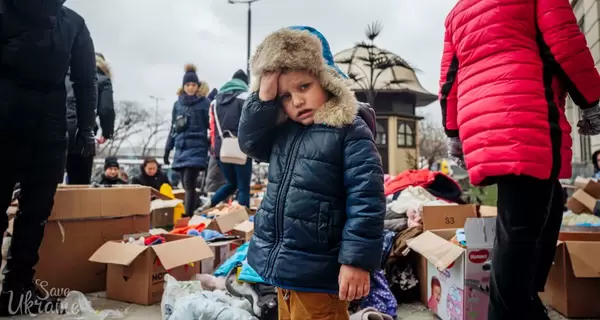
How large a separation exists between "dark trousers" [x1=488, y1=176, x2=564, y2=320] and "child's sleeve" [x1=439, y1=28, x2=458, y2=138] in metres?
0.44

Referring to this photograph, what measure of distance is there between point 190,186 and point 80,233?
2.32 metres

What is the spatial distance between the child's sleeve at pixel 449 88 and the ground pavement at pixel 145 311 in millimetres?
1165

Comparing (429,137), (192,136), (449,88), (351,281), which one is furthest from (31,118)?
(429,137)

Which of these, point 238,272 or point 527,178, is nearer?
point 527,178

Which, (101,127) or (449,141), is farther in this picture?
(101,127)

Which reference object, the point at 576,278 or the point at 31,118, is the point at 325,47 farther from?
the point at 576,278

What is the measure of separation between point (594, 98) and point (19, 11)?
2.68 metres

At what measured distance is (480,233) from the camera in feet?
7.37

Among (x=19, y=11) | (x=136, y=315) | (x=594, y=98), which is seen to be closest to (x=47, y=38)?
(x=19, y=11)

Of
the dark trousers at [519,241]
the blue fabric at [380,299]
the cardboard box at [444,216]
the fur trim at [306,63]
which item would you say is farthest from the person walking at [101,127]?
the dark trousers at [519,241]

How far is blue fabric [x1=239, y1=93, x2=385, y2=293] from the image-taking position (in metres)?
1.43

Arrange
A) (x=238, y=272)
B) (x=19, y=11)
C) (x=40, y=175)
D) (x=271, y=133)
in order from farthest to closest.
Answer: (x=238, y=272) < (x=40, y=175) < (x=19, y=11) < (x=271, y=133)

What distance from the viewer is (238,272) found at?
2.70 metres

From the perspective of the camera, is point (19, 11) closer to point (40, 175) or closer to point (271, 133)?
point (40, 175)
